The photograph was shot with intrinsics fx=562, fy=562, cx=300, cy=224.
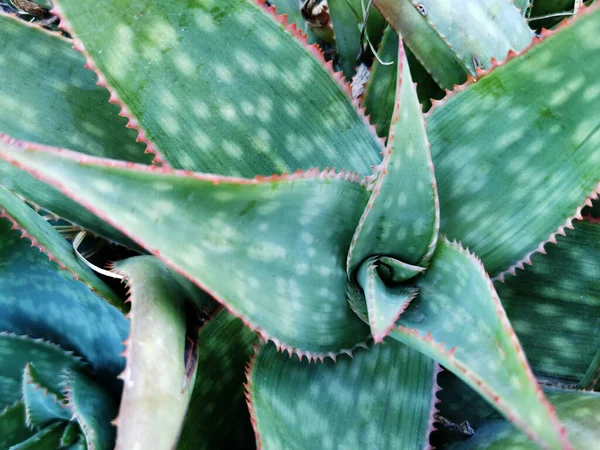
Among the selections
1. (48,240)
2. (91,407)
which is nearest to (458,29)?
(48,240)

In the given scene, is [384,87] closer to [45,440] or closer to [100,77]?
[100,77]

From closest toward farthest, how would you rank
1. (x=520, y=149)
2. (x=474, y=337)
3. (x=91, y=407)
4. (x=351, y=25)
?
(x=474, y=337) < (x=520, y=149) < (x=91, y=407) < (x=351, y=25)

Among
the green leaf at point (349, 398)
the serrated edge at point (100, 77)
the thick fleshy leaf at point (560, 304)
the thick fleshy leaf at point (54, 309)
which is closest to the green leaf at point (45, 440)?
the thick fleshy leaf at point (54, 309)

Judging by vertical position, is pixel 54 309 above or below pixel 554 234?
Answer: above

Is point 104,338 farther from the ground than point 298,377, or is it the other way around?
point 104,338

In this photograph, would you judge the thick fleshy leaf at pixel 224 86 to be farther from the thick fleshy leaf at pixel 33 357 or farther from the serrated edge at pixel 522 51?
the thick fleshy leaf at pixel 33 357

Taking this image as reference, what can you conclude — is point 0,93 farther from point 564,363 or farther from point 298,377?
point 564,363

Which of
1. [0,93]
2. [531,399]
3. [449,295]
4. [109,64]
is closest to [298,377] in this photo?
[449,295]
